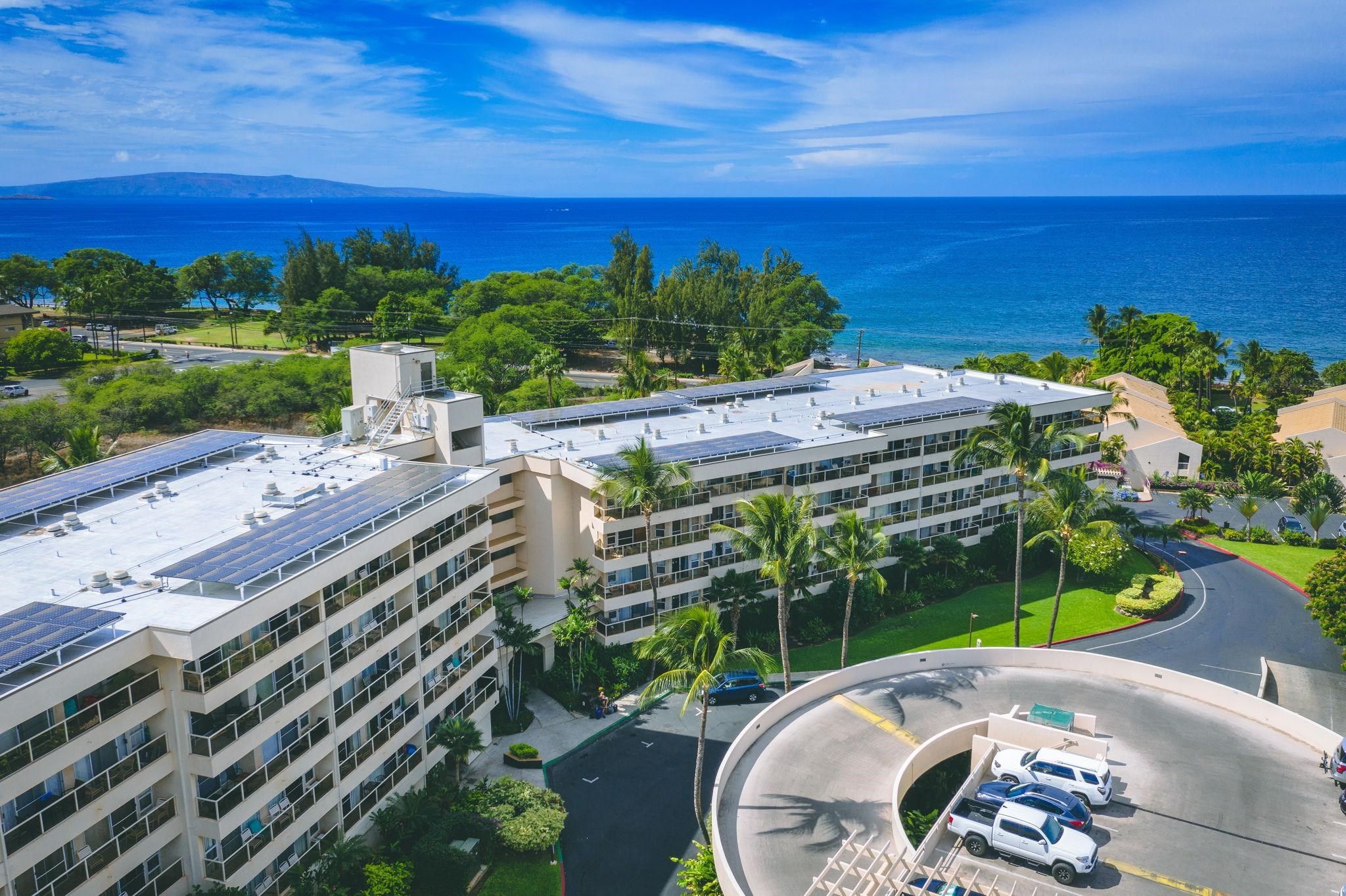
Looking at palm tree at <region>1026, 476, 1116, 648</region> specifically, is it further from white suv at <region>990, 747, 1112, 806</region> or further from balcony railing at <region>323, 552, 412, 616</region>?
balcony railing at <region>323, 552, 412, 616</region>

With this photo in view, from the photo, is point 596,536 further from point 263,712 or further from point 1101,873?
point 1101,873

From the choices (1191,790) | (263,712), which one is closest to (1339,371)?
(1191,790)

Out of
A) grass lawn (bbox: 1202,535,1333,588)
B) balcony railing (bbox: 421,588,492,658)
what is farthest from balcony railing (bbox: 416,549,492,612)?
grass lawn (bbox: 1202,535,1333,588)

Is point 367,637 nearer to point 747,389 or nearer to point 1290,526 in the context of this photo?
point 747,389

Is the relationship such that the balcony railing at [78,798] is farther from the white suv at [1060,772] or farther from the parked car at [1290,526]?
the parked car at [1290,526]

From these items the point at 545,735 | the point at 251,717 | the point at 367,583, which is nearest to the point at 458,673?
the point at 545,735
